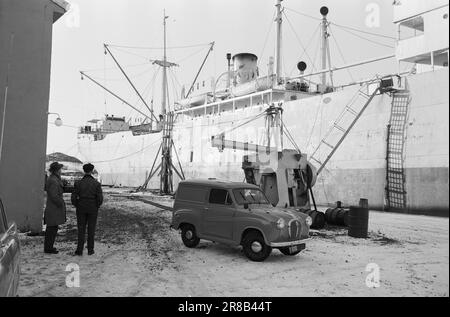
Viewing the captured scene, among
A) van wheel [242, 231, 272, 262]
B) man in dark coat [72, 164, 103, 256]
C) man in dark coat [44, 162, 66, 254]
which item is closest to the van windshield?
van wheel [242, 231, 272, 262]

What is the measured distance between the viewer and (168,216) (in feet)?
51.2

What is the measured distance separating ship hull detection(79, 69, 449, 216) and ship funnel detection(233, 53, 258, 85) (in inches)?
180

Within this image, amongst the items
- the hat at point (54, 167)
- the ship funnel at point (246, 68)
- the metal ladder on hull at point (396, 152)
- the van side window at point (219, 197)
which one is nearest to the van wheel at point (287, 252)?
the van side window at point (219, 197)

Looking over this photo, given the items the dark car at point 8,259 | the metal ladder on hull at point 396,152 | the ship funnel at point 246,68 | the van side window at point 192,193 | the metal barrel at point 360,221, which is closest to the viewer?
the dark car at point 8,259

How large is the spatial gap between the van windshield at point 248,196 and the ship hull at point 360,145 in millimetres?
4265

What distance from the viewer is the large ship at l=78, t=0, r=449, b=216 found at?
14.9 meters

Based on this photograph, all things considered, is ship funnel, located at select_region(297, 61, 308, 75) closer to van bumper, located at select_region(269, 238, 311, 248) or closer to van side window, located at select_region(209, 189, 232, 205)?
van side window, located at select_region(209, 189, 232, 205)

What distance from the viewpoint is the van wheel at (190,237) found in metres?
9.24

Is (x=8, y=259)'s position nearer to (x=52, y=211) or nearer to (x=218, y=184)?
(x=52, y=211)

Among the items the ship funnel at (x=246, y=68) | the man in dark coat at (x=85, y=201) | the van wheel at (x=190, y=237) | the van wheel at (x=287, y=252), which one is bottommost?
the van wheel at (x=287, y=252)

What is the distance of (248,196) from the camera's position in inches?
351

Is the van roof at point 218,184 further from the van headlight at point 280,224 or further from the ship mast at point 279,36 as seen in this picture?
the ship mast at point 279,36

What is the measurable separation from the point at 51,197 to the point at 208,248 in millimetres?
3681
